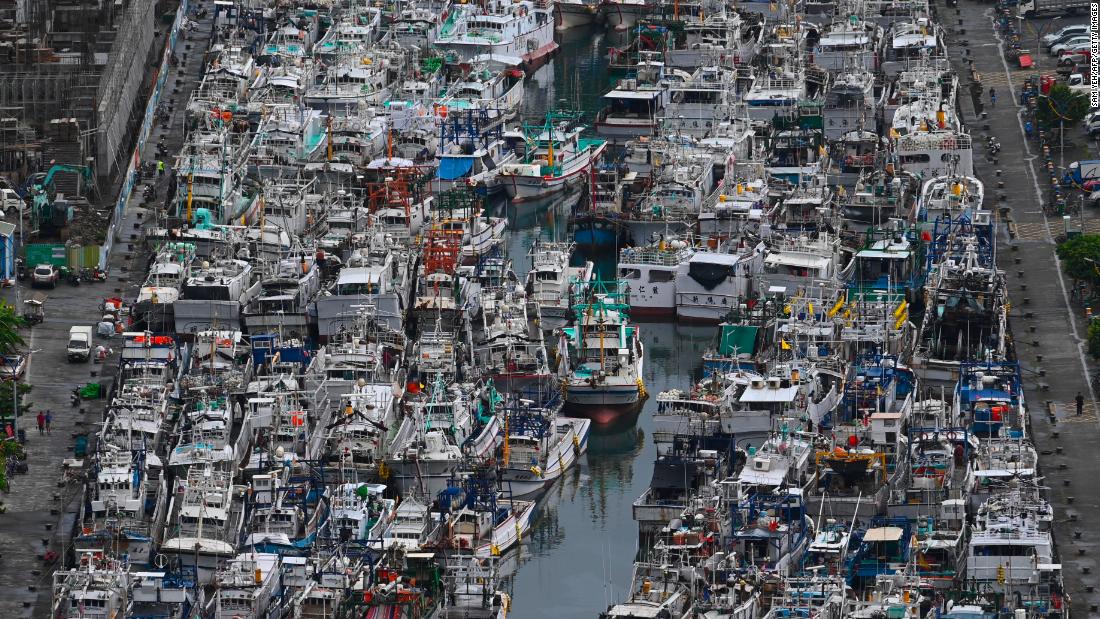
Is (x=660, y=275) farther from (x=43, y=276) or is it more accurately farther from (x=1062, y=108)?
(x=1062, y=108)

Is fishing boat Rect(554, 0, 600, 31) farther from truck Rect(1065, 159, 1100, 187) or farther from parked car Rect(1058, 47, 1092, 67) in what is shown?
truck Rect(1065, 159, 1100, 187)

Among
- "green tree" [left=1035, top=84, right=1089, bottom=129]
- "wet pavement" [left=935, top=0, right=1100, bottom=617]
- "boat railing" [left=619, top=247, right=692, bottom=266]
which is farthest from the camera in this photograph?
"green tree" [left=1035, top=84, right=1089, bottom=129]

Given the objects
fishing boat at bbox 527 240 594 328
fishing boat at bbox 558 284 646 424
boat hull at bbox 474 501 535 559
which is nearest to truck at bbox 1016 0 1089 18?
fishing boat at bbox 527 240 594 328

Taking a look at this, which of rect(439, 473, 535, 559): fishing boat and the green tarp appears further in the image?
the green tarp

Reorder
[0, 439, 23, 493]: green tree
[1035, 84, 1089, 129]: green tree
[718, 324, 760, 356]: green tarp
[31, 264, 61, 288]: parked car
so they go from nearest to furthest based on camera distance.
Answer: [0, 439, 23, 493]: green tree < [718, 324, 760, 356]: green tarp < [31, 264, 61, 288]: parked car < [1035, 84, 1089, 129]: green tree

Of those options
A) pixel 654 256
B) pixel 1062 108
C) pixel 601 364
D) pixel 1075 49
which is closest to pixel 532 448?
pixel 601 364

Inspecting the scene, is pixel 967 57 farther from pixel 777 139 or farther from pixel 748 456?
pixel 748 456

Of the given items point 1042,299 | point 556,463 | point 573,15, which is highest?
point 573,15

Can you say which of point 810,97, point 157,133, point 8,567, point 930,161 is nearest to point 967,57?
point 810,97
